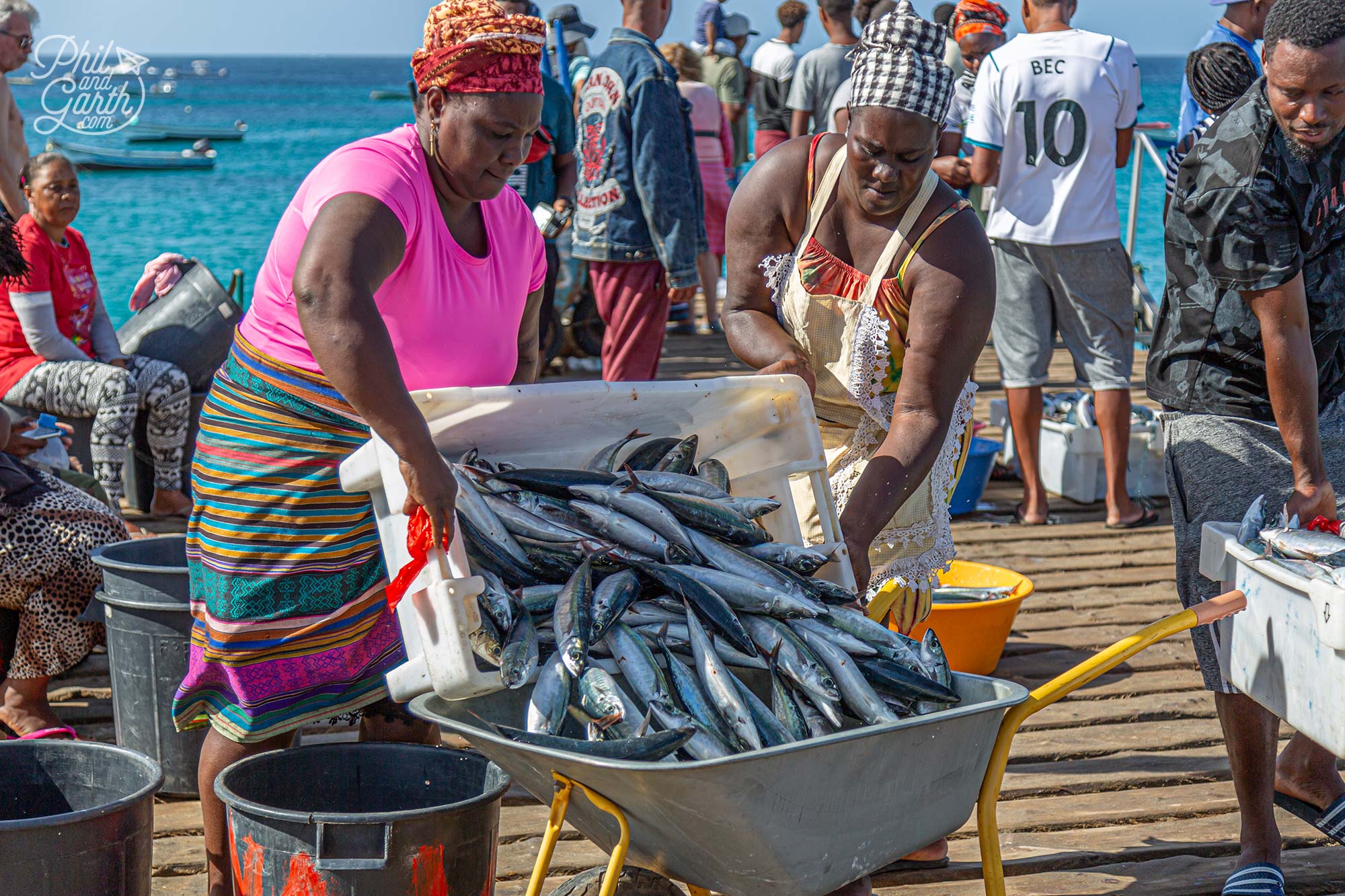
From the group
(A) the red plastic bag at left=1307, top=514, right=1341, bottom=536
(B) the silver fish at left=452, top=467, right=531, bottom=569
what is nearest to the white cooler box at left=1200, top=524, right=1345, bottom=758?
(A) the red plastic bag at left=1307, top=514, right=1341, bottom=536

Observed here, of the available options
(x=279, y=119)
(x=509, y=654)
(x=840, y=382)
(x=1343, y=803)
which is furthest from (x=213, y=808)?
(x=279, y=119)

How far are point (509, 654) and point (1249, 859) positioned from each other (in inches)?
84.3

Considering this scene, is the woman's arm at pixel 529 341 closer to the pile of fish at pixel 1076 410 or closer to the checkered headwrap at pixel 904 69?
the checkered headwrap at pixel 904 69

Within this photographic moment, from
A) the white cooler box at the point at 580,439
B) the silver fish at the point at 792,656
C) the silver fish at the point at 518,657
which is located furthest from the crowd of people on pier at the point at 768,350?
the silver fish at the point at 792,656

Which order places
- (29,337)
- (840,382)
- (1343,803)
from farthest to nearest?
(29,337) → (1343,803) → (840,382)

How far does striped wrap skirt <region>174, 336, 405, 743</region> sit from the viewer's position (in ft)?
8.86

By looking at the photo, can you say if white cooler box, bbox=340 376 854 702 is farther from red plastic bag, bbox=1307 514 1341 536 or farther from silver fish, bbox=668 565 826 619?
red plastic bag, bbox=1307 514 1341 536

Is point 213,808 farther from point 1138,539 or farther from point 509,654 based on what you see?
point 1138,539

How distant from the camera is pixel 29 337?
5934 millimetres

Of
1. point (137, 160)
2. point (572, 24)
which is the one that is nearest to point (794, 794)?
point (572, 24)

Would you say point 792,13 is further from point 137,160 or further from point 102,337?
point 137,160

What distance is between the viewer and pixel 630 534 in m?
2.46

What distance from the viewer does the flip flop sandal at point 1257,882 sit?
126 inches

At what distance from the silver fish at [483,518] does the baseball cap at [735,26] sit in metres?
10.8
